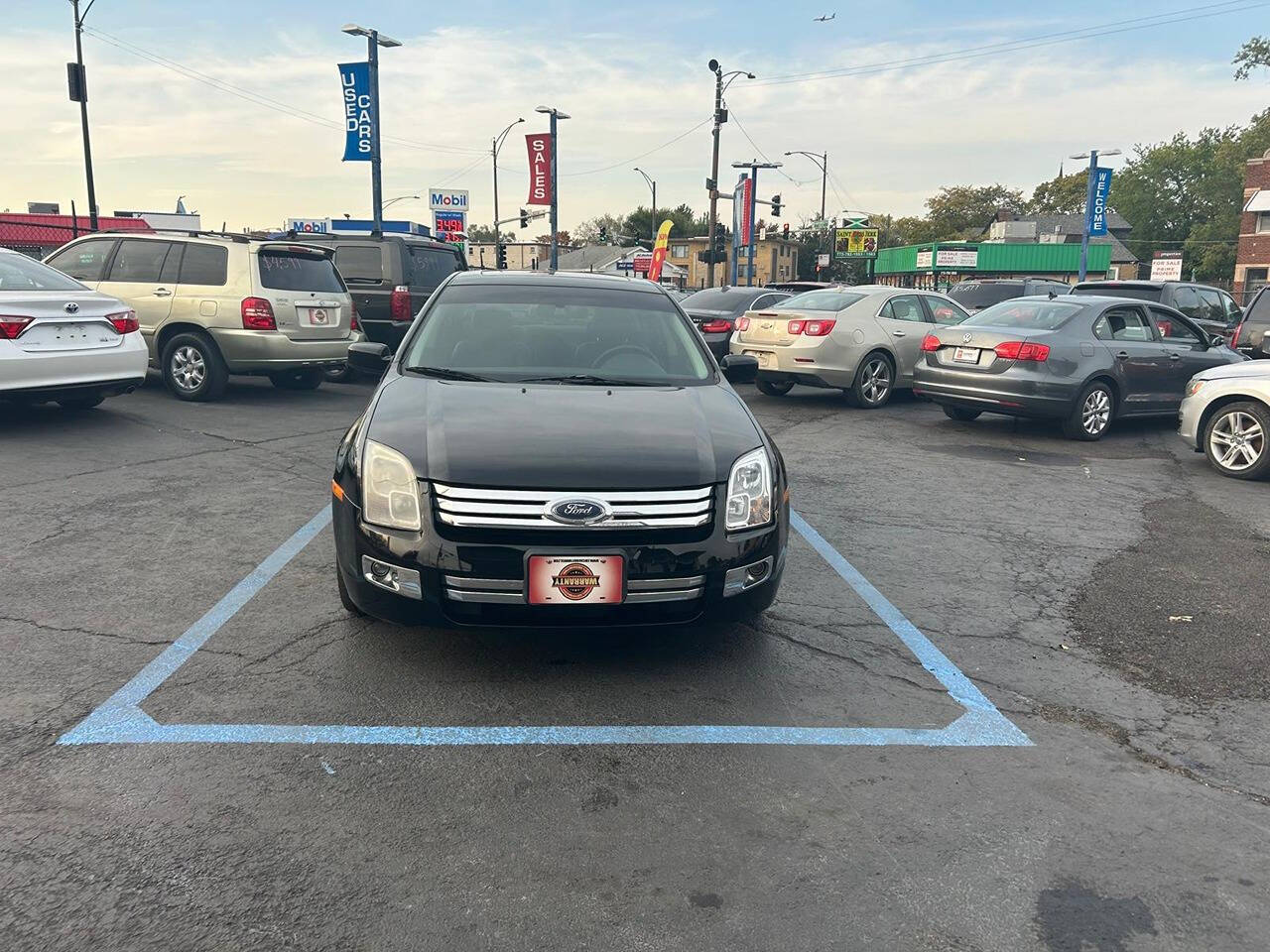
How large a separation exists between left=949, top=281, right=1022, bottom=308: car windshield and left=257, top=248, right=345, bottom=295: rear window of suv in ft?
45.0

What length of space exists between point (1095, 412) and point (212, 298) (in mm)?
9616

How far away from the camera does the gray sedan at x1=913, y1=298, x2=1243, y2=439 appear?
9.88m

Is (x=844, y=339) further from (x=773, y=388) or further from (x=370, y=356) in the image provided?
(x=370, y=356)

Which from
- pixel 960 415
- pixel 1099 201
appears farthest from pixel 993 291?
pixel 1099 201

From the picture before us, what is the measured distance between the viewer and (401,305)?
41.8 ft

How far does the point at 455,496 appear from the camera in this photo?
11.3 feet

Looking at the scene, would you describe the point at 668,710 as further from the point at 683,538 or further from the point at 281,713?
the point at 281,713

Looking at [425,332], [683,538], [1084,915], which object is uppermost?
[425,332]

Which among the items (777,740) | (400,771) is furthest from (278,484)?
(777,740)

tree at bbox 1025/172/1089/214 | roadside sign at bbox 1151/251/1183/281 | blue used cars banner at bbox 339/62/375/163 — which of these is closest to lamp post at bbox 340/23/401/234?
blue used cars banner at bbox 339/62/375/163

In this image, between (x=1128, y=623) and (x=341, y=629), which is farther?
(x=1128, y=623)

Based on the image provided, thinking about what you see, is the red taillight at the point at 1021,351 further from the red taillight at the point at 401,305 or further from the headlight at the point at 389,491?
the headlight at the point at 389,491

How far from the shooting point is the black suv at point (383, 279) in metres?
12.8

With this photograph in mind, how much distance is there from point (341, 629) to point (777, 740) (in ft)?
6.67
